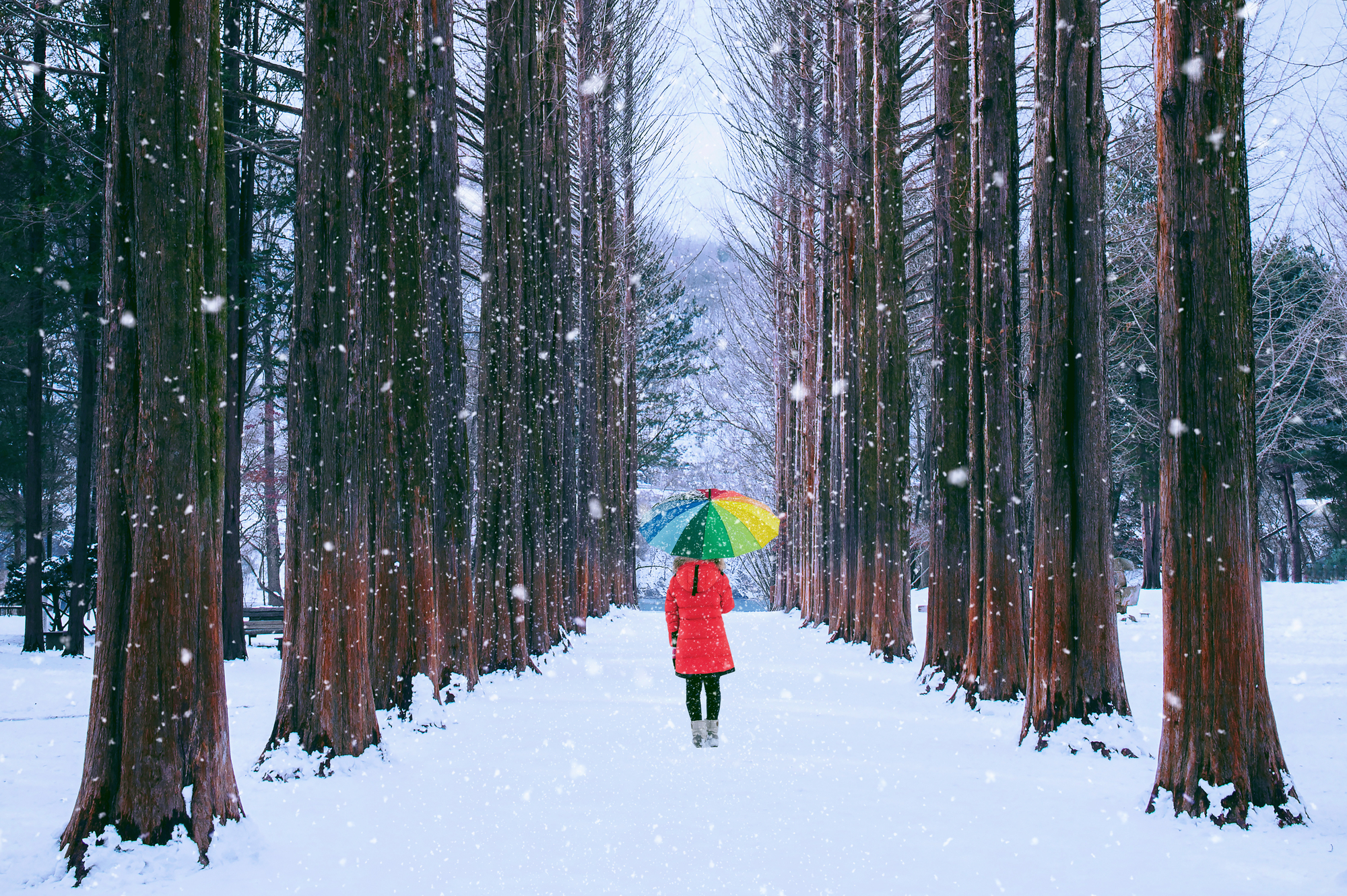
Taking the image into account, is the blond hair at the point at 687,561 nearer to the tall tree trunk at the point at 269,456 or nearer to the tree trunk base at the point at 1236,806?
the tree trunk base at the point at 1236,806

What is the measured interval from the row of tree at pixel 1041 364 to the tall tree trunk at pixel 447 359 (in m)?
4.84

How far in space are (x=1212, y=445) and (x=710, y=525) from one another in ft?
12.4

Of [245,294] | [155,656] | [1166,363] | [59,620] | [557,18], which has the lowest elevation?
[59,620]

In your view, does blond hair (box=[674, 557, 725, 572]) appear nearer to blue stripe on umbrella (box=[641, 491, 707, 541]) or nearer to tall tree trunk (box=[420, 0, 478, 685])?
blue stripe on umbrella (box=[641, 491, 707, 541])

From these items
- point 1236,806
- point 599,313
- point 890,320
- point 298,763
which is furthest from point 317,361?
point 599,313

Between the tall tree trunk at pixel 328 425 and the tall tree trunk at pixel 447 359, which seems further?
the tall tree trunk at pixel 447 359

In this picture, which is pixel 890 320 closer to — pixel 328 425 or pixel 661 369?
pixel 328 425

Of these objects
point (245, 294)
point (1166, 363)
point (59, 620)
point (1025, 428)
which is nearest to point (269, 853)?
point (1166, 363)

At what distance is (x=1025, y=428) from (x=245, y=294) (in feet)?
74.7

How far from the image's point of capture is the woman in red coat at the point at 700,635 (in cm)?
762

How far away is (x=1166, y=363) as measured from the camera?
207 inches

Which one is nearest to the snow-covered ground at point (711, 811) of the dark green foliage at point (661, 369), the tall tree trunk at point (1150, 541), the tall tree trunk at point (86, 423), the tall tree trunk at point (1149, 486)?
the tall tree trunk at point (86, 423)

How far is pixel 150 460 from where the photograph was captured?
4.50m

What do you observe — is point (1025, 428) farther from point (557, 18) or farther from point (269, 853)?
point (269, 853)
